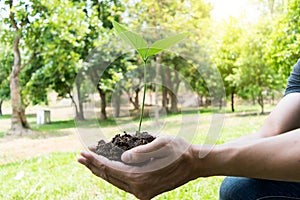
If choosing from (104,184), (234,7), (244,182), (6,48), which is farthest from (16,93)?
(234,7)

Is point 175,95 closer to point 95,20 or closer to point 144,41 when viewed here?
point 144,41

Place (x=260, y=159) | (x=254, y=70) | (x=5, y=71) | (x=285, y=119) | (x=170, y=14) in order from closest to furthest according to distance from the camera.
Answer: (x=260, y=159)
(x=285, y=119)
(x=170, y=14)
(x=5, y=71)
(x=254, y=70)

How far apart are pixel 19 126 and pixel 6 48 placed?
733 mm

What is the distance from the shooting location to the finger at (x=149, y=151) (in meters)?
0.49

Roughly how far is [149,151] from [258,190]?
25 centimetres

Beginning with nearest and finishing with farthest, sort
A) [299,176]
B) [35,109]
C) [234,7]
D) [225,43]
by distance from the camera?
1. [299,176]
2. [35,109]
3. [225,43]
4. [234,7]

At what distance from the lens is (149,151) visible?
1.61ft

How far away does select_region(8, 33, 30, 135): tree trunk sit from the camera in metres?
3.17

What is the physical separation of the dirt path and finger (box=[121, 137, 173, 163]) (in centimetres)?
211

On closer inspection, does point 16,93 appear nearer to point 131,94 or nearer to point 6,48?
point 6,48

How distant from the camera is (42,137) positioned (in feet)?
10.9

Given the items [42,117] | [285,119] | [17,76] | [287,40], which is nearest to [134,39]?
[285,119]

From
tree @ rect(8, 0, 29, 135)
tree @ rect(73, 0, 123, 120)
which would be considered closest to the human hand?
tree @ rect(73, 0, 123, 120)

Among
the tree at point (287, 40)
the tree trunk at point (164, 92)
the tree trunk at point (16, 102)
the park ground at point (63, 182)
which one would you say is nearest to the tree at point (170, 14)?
the tree at point (287, 40)
